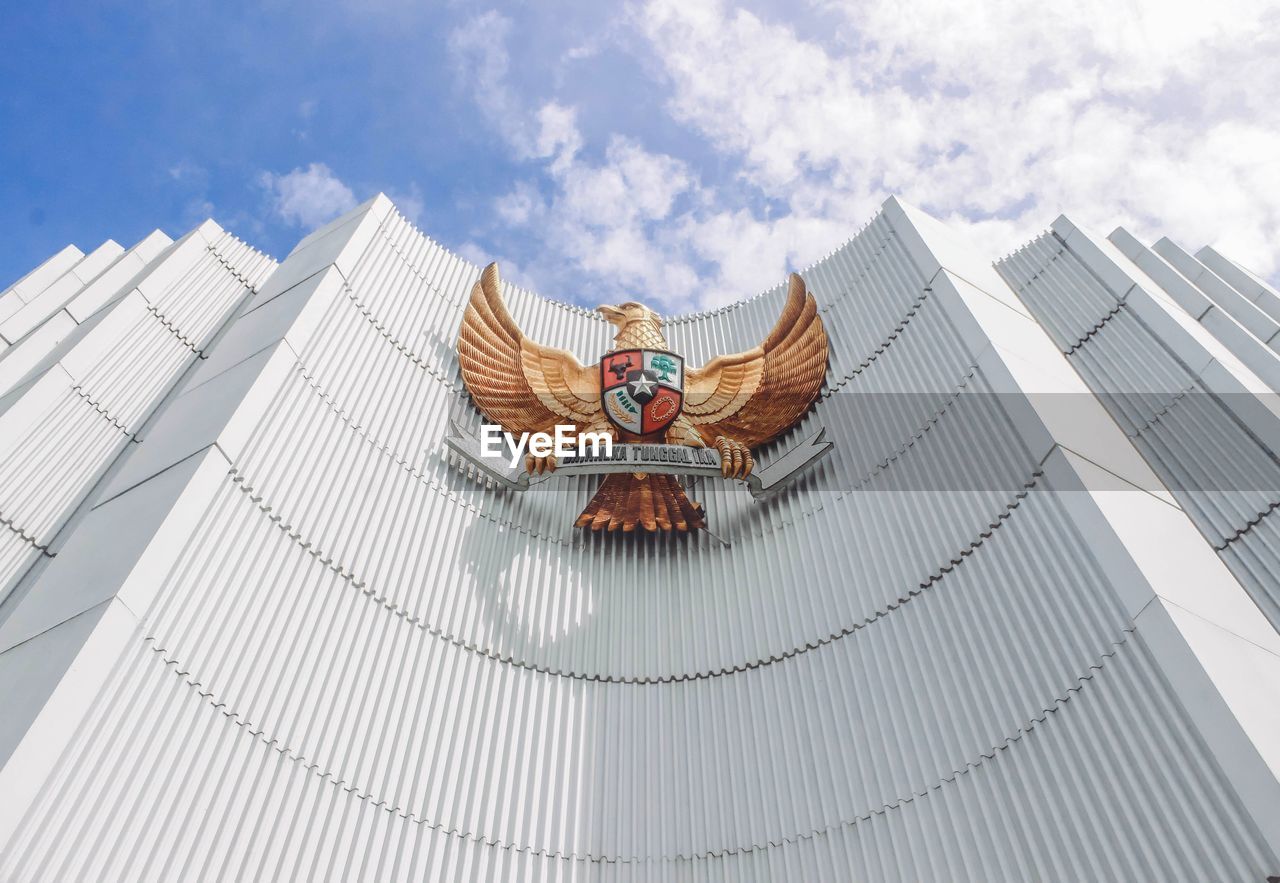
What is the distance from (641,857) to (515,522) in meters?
4.79

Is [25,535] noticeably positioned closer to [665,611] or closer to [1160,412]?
[665,611]

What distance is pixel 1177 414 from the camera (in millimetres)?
10828

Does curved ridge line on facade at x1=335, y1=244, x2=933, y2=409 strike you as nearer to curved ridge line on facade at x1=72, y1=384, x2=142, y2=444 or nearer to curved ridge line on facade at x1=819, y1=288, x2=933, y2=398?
curved ridge line on facade at x1=819, y1=288, x2=933, y2=398

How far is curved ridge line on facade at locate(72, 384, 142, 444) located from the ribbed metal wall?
13.5 m

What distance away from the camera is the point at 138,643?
770cm

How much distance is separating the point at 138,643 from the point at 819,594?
7.44 meters

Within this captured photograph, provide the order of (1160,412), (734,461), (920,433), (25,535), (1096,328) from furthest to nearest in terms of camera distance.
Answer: (1096,328) < (734,461) < (920,433) < (1160,412) < (25,535)

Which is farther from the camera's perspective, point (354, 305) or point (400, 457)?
point (354, 305)

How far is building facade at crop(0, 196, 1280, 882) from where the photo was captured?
7.19 metres

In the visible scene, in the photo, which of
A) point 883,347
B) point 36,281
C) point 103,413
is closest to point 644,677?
point 883,347

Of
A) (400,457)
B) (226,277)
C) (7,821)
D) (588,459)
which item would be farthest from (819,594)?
(226,277)

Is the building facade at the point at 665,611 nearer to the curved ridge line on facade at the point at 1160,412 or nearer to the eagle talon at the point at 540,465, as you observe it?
the curved ridge line on facade at the point at 1160,412

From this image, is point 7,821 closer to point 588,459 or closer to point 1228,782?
point 588,459

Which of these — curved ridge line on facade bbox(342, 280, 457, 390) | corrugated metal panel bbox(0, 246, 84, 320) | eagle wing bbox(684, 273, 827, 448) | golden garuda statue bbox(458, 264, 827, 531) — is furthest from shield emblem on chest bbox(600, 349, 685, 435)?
corrugated metal panel bbox(0, 246, 84, 320)
